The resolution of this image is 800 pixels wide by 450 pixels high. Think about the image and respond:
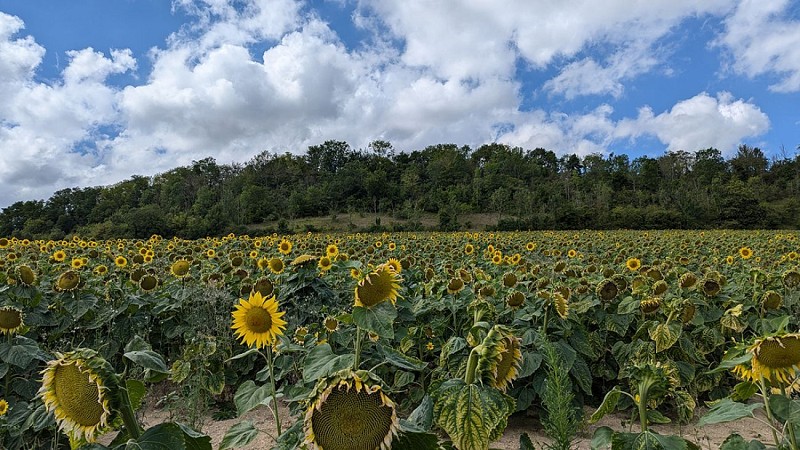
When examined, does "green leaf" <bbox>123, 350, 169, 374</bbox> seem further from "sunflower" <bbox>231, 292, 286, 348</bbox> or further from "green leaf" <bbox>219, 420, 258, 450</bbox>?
"sunflower" <bbox>231, 292, 286, 348</bbox>

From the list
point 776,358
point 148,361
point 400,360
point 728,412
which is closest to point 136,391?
point 148,361

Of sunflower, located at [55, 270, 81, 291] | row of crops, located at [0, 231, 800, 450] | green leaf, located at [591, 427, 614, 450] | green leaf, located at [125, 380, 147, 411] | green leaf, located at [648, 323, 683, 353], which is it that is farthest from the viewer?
sunflower, located at [55, 270, 81, 291]

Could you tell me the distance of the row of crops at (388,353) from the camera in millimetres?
1012

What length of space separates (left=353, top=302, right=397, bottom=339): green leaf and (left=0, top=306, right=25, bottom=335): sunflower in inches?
93.8

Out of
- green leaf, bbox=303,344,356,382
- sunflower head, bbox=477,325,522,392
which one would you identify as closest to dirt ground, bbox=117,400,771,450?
green leaf, bbox=303,344,356,382

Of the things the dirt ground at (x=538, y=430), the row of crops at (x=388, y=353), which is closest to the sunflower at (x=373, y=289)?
the row of crops at (x=388, y=353)

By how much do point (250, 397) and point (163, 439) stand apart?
0.92 metres

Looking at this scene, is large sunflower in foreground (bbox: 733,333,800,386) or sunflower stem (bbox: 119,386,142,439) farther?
large sunflower in foreground (bbox: 733,333,800,386)

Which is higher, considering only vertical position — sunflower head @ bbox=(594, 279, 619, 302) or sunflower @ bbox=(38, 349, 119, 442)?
sunflower @ bbox=(38, 349, 119, 442)

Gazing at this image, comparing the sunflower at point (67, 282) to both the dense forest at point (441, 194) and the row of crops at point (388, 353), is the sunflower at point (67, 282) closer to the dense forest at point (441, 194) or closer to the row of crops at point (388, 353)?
the row of crops at point (388, 353)

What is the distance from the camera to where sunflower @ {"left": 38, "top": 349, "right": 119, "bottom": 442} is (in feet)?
3.07

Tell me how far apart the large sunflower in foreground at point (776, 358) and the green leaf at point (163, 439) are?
1660mm

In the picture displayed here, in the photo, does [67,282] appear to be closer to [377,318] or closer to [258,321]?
[258,321]

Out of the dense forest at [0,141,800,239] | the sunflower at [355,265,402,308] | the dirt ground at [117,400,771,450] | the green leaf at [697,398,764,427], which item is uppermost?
the dense forest at [0,141,800,239]
